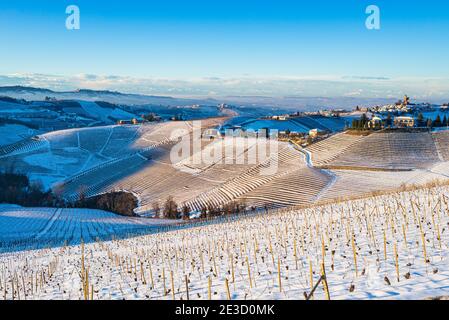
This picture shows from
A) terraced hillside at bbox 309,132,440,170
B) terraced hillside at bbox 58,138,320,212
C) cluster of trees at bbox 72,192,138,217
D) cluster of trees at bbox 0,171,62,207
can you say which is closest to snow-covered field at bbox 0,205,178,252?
cluster of trees at bbox 72,192,138,217

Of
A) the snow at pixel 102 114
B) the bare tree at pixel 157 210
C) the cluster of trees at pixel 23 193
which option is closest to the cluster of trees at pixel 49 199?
the cluster of trees at pixel 23 193

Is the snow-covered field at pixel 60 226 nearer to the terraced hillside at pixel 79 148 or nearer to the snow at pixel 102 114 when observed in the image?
the terraced hillside at pixel 79 148

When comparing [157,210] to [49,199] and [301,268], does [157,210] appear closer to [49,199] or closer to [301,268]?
[49,199]

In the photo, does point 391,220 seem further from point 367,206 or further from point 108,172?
point 108,172

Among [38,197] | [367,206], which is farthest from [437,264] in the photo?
[38,197]

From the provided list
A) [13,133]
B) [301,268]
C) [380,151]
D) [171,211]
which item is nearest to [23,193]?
[171,211]

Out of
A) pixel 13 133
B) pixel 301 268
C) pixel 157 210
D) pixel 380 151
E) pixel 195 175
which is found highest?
pixel 301 268

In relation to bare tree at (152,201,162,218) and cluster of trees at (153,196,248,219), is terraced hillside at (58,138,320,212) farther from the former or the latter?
cluster of trees at (153,196,248,219)

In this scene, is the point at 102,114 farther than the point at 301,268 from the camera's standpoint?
Yes
